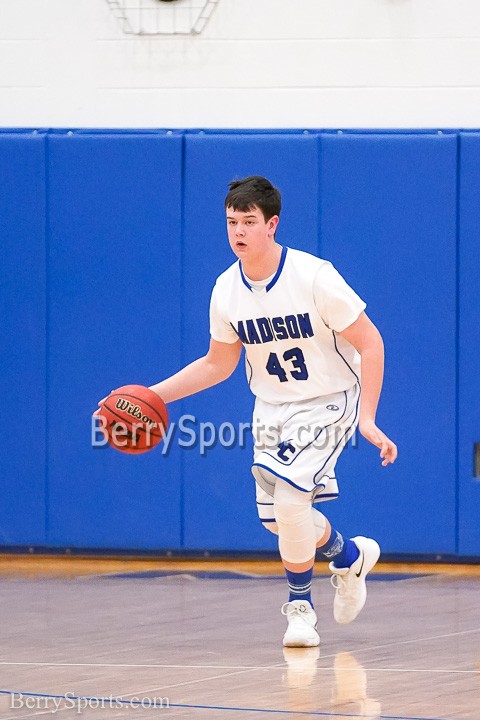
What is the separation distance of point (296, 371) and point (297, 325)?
0.57 feet

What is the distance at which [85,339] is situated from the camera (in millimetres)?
7152

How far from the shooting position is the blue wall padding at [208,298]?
7.04 metres

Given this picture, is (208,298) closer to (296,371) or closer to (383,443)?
(296,371)

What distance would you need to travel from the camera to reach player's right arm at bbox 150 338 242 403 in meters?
5.08

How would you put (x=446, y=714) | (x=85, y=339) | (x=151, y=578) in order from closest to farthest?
(x=446, y=714)
(x=151, y=578)
(x=85, y=339)

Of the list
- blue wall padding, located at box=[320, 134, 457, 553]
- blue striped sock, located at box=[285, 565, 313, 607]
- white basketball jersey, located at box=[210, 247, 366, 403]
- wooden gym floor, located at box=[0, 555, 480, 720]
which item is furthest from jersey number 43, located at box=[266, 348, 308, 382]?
blue wall padding, located at box=[320, 134, 457, 553]

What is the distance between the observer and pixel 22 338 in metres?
7.21
